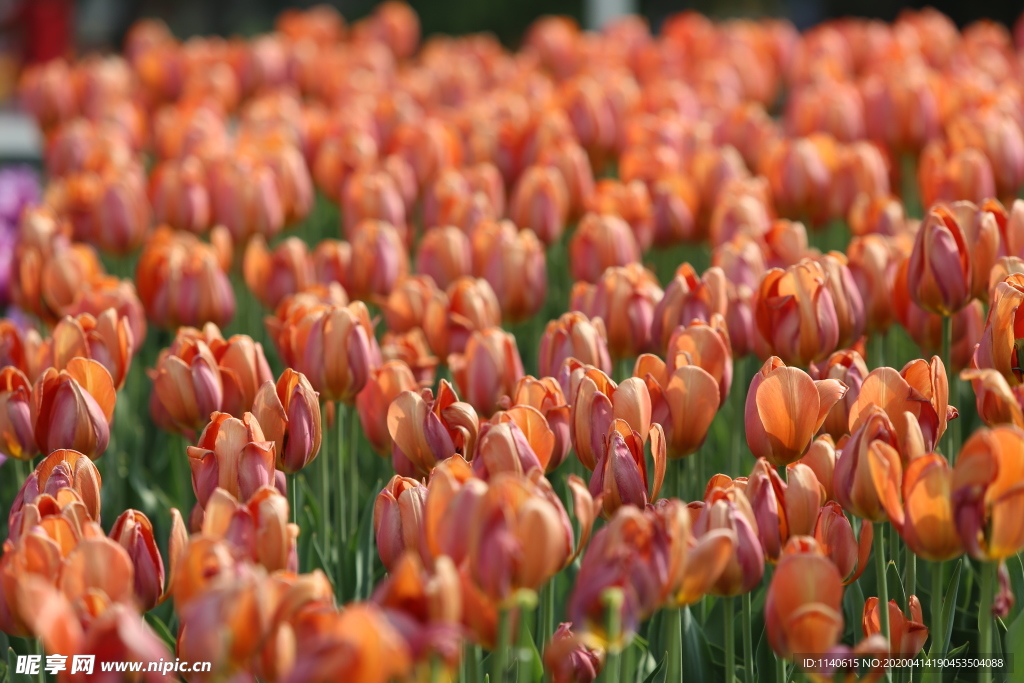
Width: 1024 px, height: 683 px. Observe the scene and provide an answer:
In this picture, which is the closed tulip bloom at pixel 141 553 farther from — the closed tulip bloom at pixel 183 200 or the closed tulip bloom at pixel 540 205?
the closed tulip bloom at pixel 183 200

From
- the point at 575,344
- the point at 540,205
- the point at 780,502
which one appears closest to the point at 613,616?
the point at 780,502

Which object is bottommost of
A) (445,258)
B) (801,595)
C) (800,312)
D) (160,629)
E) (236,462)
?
(160,629)

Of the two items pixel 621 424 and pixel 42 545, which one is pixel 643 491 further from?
pixel 42 545

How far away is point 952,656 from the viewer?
57.3 inches

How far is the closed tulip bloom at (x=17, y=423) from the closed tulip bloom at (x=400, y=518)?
561 mm

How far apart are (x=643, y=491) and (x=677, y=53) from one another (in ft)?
13.8

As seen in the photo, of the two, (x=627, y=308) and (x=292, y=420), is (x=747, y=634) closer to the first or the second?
(x=292, y=420)

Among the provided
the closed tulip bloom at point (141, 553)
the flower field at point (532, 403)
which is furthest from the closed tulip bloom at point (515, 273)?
the closed tulip bloom at point (141, 553)

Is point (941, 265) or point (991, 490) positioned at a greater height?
point (941, 265)

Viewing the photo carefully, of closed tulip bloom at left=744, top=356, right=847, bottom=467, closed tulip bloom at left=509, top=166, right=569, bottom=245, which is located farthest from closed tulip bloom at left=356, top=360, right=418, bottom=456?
closed tulip bloom at left=509, top=166, right=569, bottom=245

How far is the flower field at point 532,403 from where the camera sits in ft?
3.41

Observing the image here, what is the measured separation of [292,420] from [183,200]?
5.33 ft

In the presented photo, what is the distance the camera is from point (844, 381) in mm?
1545

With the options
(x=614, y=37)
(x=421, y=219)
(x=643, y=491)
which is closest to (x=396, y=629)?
(x=643, y=491)
